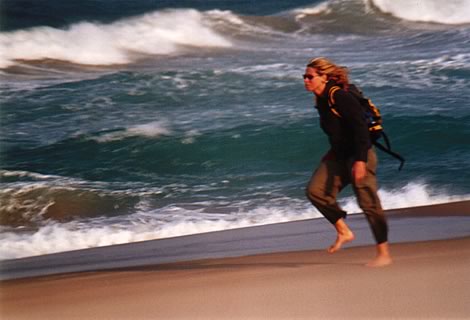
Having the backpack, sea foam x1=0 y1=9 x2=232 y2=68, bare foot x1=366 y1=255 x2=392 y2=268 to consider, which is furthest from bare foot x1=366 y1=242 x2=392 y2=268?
sea foam x1=0 y1=9 x2=232 y2=68

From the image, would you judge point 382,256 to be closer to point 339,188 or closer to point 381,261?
point 381,261

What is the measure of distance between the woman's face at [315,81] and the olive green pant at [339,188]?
0.35m

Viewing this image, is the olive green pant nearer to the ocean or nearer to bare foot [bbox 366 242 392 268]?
bare foot [bbox 366 242 392 268]

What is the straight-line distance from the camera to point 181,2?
17703 mm

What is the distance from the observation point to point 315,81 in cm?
540

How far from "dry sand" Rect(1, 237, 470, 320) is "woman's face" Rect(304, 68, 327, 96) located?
837 mm

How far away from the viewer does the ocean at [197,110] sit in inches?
349

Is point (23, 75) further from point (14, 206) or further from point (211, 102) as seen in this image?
point (14, 206)

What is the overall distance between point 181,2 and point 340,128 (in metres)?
12.5

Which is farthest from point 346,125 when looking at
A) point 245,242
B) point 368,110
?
point 245,242

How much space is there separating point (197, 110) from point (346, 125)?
8.46 m

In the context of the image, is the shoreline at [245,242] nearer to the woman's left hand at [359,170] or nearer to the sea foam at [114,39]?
the woman's left hand at [359,170]

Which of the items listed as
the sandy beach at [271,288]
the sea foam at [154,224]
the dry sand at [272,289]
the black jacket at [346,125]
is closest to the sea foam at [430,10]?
the sea foam at [154,224]

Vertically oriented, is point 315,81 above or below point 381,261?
above
